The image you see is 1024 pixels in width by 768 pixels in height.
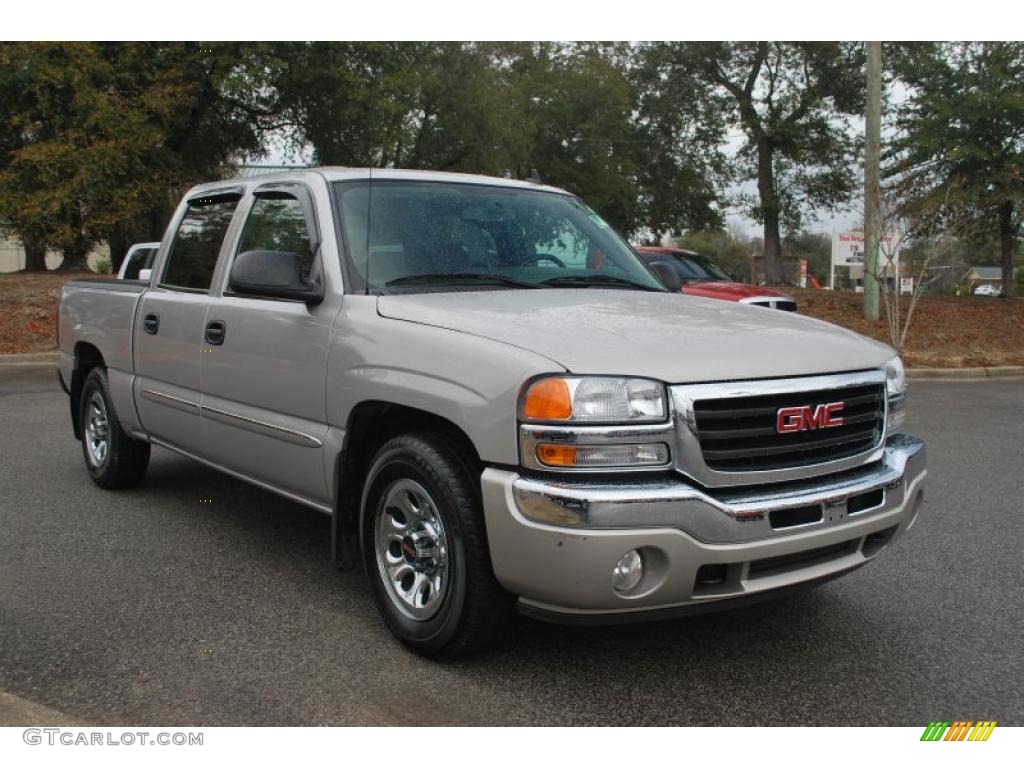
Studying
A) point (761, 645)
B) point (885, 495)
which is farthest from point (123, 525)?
point (885, 495)

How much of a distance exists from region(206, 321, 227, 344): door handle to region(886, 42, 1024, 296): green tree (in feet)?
45.6

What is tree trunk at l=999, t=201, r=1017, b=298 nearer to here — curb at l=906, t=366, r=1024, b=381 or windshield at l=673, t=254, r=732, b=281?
curb at l=906, t=366, r=1024, b=381

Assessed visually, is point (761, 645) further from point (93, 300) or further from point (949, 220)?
point (949, 220)

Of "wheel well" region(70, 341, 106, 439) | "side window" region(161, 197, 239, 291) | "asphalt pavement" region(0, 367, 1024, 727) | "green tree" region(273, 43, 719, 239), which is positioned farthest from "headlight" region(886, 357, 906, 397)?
"green tree" region(273, 43, 719, 239)

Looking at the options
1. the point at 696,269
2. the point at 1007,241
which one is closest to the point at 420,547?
the point at 696,269

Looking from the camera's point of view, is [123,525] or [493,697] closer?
[493,697]

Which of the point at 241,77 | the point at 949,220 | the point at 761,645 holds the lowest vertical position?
the point at 761,645

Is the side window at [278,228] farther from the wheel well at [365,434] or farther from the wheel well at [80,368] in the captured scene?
the wheel well at [80,368]

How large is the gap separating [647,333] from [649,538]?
2.57 feet

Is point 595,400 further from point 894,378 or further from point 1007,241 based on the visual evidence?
point 1007,241

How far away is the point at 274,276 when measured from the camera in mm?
4047

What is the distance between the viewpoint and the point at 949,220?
17.3 metres

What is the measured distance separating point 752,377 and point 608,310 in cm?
77

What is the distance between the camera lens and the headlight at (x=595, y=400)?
313 centimetres
